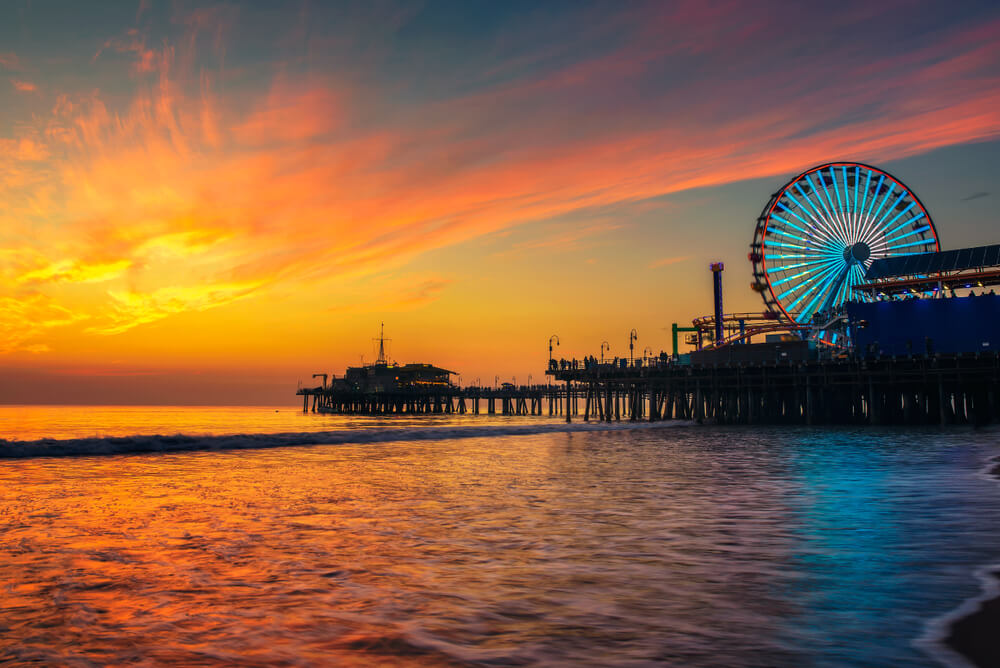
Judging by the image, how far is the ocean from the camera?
540 centimetres

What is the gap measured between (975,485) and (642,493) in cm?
819

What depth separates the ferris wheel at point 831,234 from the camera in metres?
72.2

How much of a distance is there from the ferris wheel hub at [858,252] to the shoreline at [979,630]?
2931 inches

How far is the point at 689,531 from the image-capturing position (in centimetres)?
1042

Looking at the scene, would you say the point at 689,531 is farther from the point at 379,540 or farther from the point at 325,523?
the point at 325,523

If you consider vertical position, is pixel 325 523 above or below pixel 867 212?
below

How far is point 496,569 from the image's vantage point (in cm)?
803

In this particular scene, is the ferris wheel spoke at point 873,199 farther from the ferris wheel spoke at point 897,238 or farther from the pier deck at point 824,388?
the pier deck at point 824,388

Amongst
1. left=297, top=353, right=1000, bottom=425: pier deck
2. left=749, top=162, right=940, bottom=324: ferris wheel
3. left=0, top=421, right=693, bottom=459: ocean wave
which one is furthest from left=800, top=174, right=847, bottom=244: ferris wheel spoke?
left=0, top=421, right=693, bottom=459: ocean wave

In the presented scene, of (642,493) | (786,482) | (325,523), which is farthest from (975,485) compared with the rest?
(325,523)

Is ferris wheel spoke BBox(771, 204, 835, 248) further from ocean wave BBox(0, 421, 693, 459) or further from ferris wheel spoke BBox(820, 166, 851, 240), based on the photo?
ocean wave BBox(0, 421, 693, 459)

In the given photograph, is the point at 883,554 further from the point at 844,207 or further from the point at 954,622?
the point at 844,207

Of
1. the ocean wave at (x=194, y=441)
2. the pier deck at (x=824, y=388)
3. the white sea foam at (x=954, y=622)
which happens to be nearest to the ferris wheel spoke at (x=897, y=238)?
the pier deck at (x=824, y=388)

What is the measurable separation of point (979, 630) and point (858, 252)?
76602 millimetres
